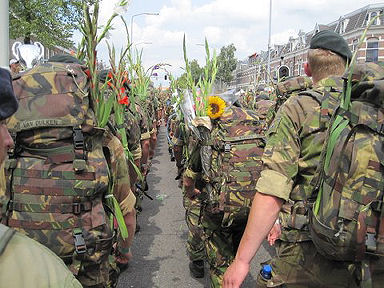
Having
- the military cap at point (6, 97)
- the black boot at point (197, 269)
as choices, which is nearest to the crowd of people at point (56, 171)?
the military cap at point (6, 97)

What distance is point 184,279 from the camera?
440 cm

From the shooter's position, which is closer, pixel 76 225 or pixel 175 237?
pixel 76 225

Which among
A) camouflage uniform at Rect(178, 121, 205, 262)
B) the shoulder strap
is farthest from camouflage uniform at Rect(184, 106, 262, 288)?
the shoulder strap

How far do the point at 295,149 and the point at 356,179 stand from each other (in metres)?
0.42

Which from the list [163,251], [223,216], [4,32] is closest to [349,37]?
A: [163,251]

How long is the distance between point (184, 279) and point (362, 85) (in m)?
3.33

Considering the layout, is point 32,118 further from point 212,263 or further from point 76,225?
point 212,263

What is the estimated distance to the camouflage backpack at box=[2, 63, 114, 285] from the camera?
6.75 ft

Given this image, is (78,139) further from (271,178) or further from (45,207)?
(271,178)

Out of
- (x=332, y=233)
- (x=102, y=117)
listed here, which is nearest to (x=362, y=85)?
(x=332, y=233)

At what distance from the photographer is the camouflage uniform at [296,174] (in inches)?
77.7

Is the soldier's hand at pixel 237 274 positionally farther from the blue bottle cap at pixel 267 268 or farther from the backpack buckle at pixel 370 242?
the blue bottle cap at pixel 267 268

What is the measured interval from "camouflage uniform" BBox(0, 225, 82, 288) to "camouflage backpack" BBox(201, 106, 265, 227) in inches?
91.6

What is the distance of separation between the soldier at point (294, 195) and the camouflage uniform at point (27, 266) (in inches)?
42.2
